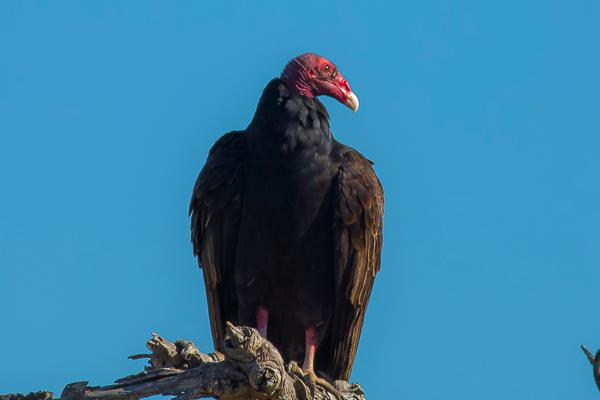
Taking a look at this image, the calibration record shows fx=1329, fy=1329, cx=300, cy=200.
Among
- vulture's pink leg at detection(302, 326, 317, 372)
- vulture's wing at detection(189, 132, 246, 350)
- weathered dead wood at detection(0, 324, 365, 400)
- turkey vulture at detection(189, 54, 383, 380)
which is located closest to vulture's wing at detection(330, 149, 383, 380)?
turkey vulture at detection(189, 54, 383, 380)

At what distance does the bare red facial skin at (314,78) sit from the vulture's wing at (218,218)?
1.40ft

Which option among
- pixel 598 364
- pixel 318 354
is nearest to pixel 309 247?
pixel 318 354

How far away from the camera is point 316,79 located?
7.48 metres

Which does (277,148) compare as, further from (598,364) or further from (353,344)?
(598,364)

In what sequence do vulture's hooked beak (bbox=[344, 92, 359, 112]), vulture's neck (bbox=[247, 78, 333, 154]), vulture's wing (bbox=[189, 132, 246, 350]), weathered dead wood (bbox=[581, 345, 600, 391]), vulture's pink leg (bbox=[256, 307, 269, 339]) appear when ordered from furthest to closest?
vulture's hooked beak (bbox=[344, 92, 359, 112]) < vulture's pink leg (bbox=[256, 307, 269, 339]) < vulture's wing (bbox=[189, 132, 246, 350]) < vulture's neck (bbox=[247, 78, 333, 154]) < weathered dead wood (bbox=[581, 345, 600, 391])

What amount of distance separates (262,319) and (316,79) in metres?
1.38

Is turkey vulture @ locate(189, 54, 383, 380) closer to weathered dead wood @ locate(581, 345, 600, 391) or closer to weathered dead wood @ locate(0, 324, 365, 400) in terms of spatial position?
weathered dead wood @ locate(0, 324, 365, 400)

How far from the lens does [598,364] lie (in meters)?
4.40

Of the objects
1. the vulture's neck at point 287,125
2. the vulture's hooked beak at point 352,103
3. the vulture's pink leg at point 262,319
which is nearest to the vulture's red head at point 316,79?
the vulture's hooked beak at point 352,103

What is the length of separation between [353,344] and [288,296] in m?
0.45

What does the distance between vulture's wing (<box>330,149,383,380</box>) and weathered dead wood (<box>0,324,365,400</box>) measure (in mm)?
Result: 1718

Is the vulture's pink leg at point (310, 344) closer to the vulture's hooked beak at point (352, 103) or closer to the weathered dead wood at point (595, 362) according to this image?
the vulture's hooked beak at point (352, 103)

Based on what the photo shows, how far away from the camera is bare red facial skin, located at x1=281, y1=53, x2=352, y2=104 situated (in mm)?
7402

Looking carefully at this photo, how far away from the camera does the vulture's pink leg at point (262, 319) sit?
24.1 feet
